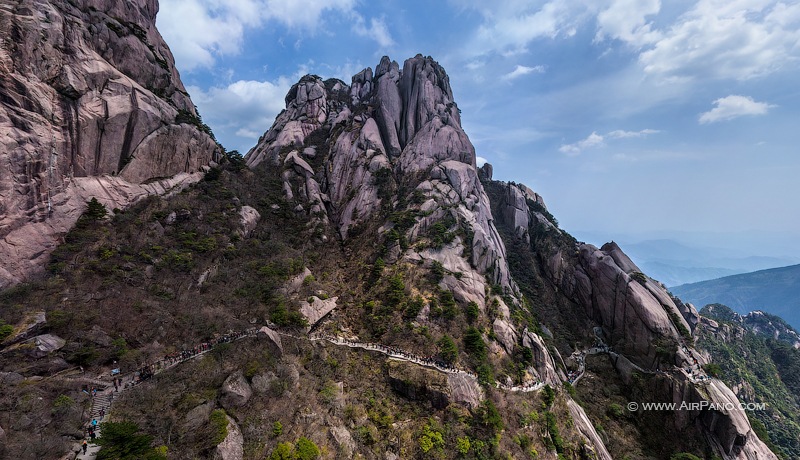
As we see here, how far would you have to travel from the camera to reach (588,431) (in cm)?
3919

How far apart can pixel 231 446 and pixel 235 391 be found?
4.31 m

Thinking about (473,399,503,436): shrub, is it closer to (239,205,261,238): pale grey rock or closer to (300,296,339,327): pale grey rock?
(300,296,339,327): pale grey rock

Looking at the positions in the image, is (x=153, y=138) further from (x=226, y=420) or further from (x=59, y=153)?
(x=226, y=420)

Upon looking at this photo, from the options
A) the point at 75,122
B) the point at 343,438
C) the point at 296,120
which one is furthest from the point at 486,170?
the point at 75,122

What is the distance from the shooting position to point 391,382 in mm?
34750

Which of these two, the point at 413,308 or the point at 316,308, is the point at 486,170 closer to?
the point at 413,308

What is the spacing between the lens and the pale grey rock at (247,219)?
5177 cm

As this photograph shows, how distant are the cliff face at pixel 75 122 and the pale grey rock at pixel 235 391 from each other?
79.9 ft

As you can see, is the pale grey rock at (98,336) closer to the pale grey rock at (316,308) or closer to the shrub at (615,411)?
the pale grey rock at (316,308)

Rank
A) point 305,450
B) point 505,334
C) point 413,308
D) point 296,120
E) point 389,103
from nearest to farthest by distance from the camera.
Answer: point 305,450 → point 413,308 → point 505,334 → point 389,103 → point 296,120

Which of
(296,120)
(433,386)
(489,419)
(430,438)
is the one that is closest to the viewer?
(430,438)

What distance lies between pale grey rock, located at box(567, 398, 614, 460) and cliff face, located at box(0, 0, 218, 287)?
2599 inches

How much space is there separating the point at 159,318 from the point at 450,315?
113ft

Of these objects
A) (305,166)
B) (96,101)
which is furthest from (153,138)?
(305,166)
